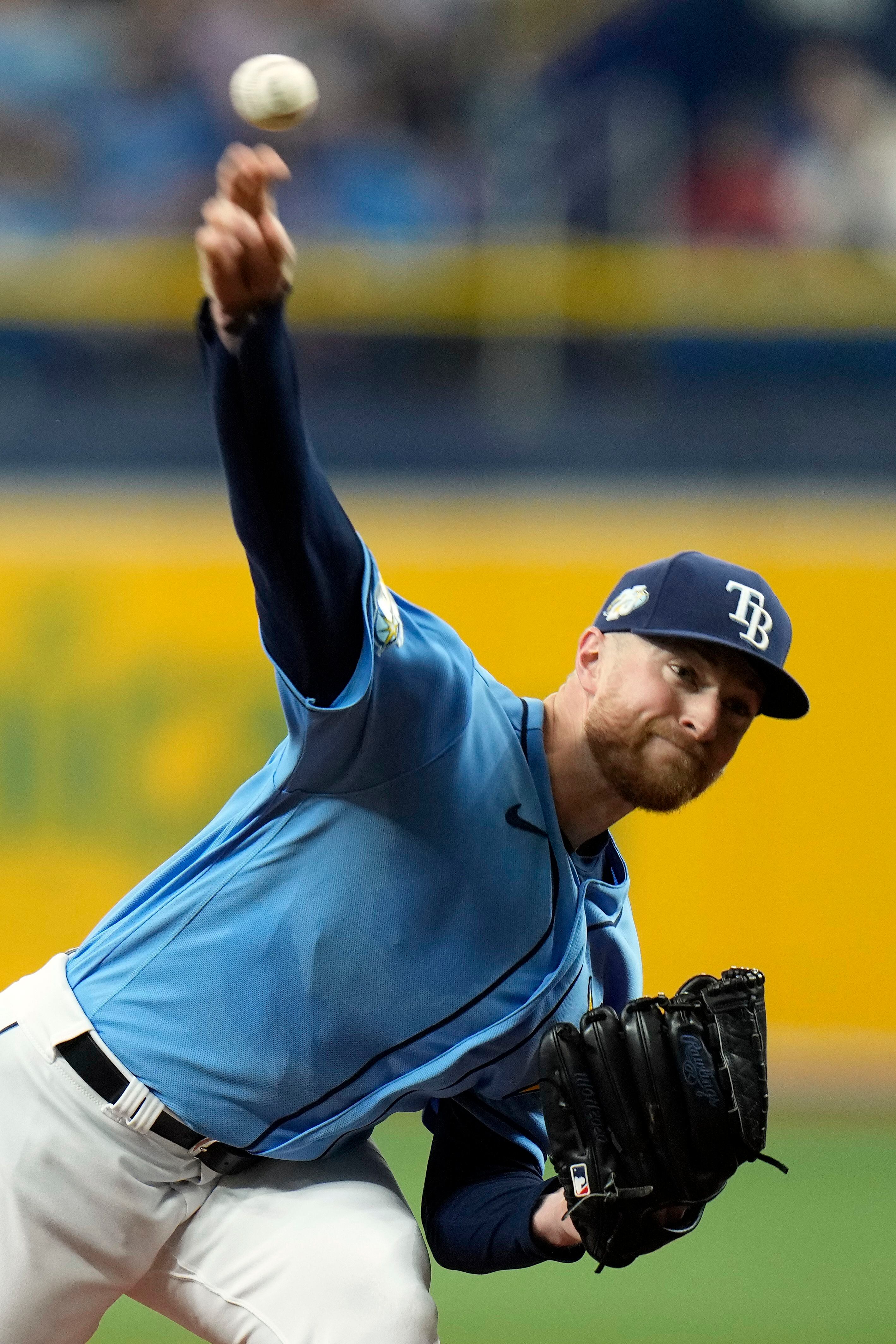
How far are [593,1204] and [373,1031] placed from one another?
1.56ft

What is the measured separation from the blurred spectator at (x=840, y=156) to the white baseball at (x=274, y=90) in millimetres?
5894

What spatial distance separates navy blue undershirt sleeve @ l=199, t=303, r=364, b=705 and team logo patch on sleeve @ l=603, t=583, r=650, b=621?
0.72 m

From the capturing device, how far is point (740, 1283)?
4.89m

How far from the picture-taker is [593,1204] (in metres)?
2.79

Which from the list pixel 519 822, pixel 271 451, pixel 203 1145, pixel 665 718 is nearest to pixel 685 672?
pixel 665 718

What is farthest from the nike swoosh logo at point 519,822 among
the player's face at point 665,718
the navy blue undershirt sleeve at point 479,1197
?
the navy blue undershirt sleeve at point 479,1197

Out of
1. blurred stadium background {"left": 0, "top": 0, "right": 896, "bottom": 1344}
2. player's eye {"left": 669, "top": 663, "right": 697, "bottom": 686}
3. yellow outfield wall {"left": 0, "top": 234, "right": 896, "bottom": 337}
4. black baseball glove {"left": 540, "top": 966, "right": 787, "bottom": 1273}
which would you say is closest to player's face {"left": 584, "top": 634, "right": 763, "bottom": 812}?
player's eye {"left": 669, "top": 663, "right": 697, "bottom": 686}

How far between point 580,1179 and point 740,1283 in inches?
93.4

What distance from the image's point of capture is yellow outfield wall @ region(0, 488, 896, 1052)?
21.0ft

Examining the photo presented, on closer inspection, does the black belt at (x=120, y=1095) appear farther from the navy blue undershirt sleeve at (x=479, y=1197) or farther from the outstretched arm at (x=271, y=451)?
the outstretched arm at (x=271, y=451)

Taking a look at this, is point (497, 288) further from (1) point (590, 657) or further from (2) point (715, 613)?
(2) point (715, 613)

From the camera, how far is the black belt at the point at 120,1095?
113 inches

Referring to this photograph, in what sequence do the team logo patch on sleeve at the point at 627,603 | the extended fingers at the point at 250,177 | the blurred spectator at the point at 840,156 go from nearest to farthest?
the extended fingers at the point at 250,177, the team logo patch on sleeve at the point at 627,603, the blurred spectator at the point at 840,156

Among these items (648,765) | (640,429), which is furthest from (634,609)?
(640,429)
